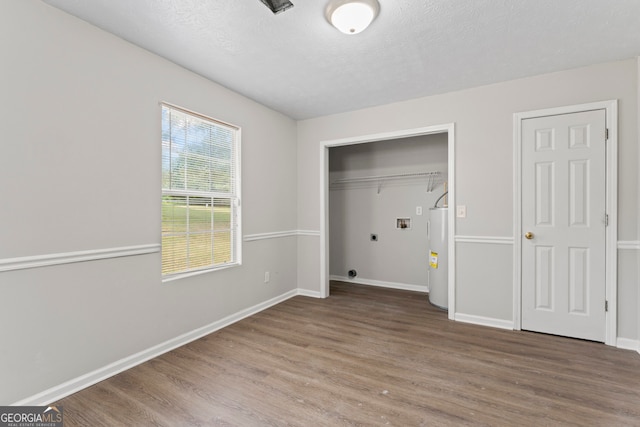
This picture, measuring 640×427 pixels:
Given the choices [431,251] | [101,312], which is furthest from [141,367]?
[431,251]

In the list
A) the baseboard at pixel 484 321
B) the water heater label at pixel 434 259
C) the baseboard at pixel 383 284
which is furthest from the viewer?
the baseboard at pixel 383 284

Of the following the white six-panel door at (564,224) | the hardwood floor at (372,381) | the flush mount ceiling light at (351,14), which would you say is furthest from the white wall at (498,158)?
the flush mount ceiling light at (351,14)

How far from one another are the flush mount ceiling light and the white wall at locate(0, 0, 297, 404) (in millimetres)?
1555

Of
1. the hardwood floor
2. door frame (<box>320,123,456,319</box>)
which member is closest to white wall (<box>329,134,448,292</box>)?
door frame (<box>320,123,456,319</box>)

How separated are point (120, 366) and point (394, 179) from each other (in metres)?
3.99

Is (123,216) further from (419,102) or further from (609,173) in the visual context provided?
(609,173)

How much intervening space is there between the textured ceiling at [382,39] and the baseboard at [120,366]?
2.44m

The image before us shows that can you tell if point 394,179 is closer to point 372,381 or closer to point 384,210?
point 384,210

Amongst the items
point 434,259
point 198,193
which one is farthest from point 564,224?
point 198,193

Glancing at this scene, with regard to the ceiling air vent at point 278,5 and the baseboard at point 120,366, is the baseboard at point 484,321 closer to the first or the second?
the baseboard at point 120,366

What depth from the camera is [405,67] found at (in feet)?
8.68

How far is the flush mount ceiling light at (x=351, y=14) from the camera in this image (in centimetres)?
178

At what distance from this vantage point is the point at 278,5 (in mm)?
1812

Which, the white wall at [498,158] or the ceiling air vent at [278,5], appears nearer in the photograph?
the ceiling air vent at [278,5]
